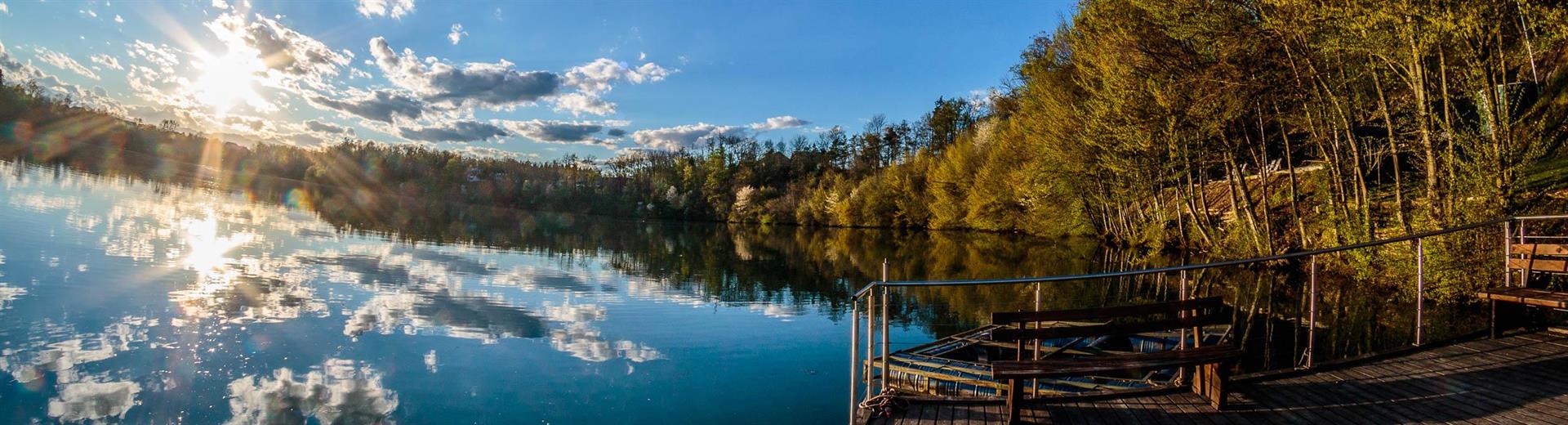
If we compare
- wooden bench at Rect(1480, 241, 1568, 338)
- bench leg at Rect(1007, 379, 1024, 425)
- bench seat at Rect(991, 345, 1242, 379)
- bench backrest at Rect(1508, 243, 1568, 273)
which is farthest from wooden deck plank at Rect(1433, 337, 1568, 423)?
bench leg at Rect(1007, 379, 1024, 425)

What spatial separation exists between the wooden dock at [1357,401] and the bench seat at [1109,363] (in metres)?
0.42

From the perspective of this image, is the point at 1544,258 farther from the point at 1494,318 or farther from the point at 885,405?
the point at 885,405

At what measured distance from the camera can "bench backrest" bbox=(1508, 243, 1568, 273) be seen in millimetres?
8117

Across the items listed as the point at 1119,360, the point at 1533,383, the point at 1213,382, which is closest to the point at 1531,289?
the point at 1533,383

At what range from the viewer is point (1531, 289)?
8.23 metres

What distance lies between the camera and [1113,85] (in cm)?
2359

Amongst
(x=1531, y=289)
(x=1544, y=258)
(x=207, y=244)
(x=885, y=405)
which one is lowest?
(x=207, y=244)

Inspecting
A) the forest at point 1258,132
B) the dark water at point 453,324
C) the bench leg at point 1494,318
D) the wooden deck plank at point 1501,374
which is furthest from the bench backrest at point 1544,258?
the forest at point 1258,132

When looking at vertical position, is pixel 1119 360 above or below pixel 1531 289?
below

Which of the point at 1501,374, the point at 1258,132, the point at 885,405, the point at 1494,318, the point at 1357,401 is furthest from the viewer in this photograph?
the point at 1258,132

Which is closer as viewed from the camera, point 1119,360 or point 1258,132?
point 1119,360

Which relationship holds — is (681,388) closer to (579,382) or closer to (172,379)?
(579,382)

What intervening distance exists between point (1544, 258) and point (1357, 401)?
5.95 meters

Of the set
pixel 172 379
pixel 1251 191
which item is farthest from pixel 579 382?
pixel 1251 191
